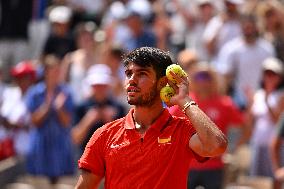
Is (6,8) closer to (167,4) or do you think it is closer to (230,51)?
(167,4)

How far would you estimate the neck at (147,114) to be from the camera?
6.00 meters

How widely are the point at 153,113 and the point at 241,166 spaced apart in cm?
630

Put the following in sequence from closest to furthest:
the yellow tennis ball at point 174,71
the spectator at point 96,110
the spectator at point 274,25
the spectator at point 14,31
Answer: the yellow tennis ball at point 174,71, the spectator at point 96,110, the spectator at point 274,25, the spectator at point 14,31

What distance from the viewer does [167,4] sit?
53.9 feet

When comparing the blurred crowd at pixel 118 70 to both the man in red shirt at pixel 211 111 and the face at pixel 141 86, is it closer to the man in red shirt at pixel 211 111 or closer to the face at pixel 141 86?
the man in red shirt at pixel 211 111

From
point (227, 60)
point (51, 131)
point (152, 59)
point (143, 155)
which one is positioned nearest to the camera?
point (143, 155)

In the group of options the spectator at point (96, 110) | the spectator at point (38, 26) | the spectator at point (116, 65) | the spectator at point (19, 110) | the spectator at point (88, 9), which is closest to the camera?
the spectator at point (96, 110)

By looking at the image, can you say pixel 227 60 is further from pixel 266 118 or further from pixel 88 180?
pixel 88 180

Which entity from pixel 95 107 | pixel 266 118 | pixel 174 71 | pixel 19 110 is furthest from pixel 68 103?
pixel 174 71

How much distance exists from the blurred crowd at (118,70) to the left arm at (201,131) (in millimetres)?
4609

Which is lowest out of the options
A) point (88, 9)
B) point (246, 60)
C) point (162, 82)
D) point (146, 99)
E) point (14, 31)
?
point (146, 99)

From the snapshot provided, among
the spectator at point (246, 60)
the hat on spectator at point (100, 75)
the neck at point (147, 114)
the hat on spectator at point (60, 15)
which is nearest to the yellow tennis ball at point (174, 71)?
the neck at point (147, 114)

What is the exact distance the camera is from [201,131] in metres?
5.64

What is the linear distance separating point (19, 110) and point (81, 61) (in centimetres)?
146
